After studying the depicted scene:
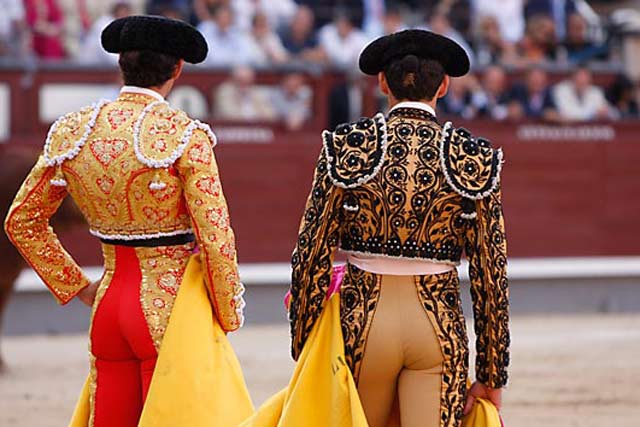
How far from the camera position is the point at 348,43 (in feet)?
31.3

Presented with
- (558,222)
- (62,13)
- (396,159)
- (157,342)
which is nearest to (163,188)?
(157,342)

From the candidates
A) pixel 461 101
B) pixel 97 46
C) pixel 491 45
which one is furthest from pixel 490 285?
pixel 491 45

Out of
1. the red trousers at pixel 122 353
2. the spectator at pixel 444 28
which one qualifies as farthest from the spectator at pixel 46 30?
the red trousers at pixel 122 353

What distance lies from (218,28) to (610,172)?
9.71ft

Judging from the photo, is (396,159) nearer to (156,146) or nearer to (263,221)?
(156,146)

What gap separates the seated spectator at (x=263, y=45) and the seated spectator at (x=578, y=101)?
6.45 feet

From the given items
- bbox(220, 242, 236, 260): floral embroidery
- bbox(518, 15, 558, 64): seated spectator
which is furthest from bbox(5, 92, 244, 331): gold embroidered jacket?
bbox(518, 15, 558, 64): seated spectator

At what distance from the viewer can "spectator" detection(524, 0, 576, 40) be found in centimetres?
1062

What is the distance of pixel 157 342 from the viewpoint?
10.7ft

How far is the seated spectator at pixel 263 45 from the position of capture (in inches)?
364

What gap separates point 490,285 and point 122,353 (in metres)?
0.91

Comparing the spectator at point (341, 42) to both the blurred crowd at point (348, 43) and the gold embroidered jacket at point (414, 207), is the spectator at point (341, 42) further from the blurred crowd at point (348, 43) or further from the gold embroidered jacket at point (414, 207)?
the gold embroidered jacket at point (414, 207)

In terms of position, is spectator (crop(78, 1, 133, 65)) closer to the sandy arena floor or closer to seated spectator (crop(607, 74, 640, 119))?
the sandy arena floor

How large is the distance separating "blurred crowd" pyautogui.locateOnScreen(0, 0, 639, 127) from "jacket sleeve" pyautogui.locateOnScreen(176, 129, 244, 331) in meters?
5.44
